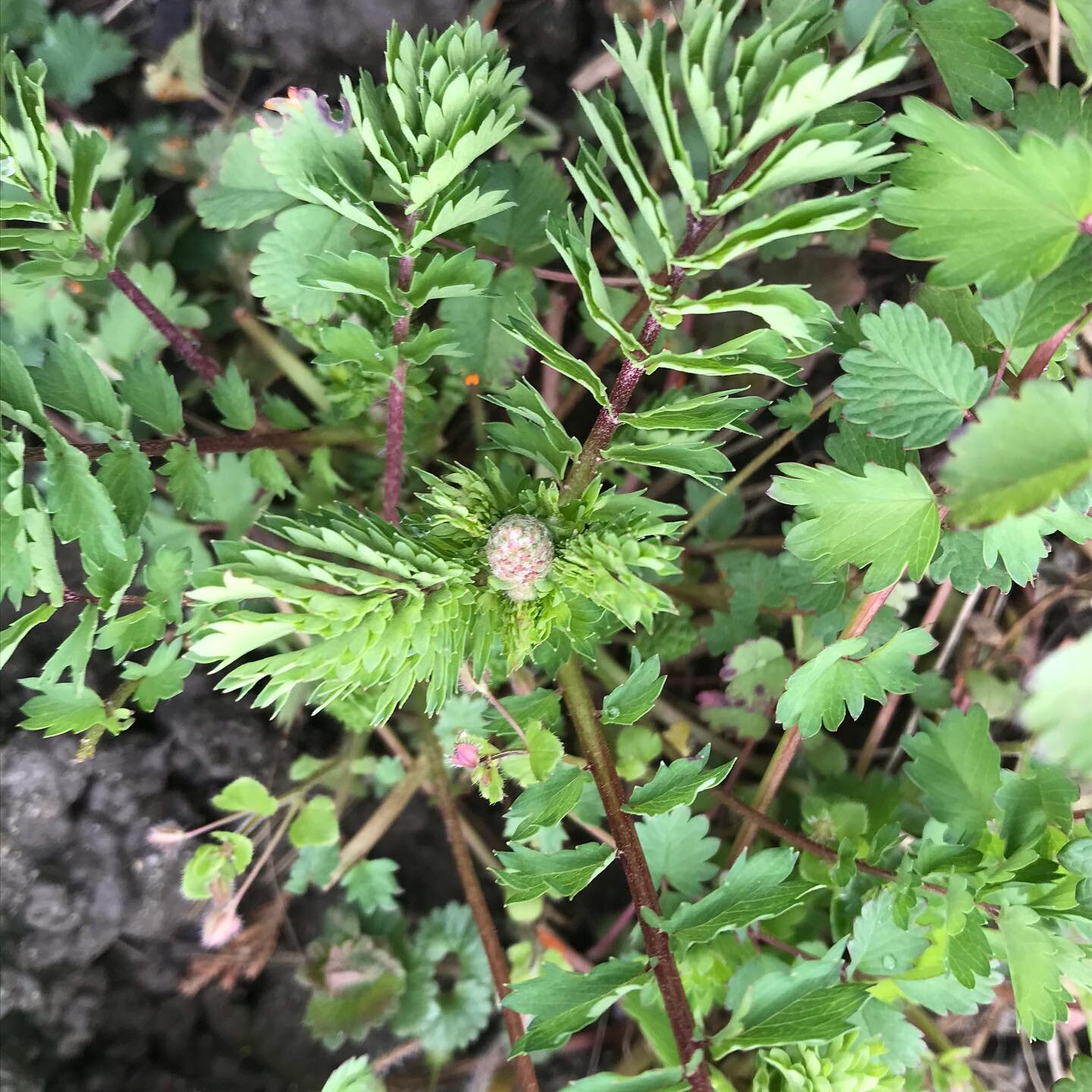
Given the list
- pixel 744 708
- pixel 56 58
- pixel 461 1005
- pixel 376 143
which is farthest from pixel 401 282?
pixel 461 1005

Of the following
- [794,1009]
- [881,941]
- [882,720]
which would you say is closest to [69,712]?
[794,1009]

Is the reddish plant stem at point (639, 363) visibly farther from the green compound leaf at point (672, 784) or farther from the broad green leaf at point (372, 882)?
the broad green leaf at point (372, 882)

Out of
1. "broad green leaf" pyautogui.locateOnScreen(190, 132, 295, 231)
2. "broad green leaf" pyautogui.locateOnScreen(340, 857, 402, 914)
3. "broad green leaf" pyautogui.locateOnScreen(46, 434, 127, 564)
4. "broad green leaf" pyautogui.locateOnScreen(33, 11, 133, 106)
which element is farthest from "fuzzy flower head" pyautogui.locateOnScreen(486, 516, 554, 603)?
"broad green leaf" pyautogui.locateOnScreen(33, 11, 133, 106)

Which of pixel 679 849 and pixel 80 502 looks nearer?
pixel 80 502

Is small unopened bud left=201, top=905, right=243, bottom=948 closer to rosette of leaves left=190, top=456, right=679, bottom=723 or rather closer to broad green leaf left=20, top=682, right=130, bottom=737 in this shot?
broad green leaf left=20, top=682, right=130, bottom=737

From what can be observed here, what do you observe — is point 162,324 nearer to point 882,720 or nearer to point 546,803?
point 546,803
